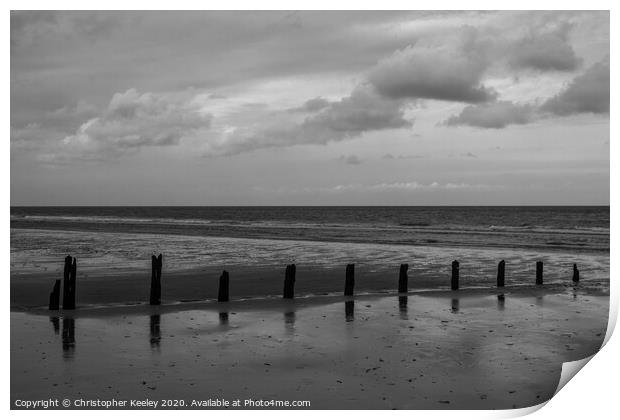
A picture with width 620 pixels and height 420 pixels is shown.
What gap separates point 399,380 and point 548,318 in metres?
6.81

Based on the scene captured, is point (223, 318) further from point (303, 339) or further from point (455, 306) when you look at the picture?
point (455, 306)

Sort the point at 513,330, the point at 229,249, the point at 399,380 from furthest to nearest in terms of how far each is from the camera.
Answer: the point at 229,249, the point at 513,330, the point at 399,380

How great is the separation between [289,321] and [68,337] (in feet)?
15.6

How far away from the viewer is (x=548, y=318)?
1450cm

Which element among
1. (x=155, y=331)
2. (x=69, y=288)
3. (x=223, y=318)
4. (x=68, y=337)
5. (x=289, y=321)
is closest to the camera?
(x=68, y=337)

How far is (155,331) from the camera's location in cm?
1255

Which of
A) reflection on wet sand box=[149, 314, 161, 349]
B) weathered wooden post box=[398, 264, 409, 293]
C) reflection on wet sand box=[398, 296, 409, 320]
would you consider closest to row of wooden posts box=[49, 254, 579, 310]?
weathered wooden post box=[398, 264, 409, 293]

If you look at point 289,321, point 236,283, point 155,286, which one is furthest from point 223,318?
point 236,283

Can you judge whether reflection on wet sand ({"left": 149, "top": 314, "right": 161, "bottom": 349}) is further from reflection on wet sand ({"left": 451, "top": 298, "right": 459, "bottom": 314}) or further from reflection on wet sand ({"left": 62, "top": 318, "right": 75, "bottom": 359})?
reflection on wet sand ({"left": 451, "top": 298, "right": 459, "bottom": 314})

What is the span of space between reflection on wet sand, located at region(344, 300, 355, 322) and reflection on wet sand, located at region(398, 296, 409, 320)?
1.21 metres

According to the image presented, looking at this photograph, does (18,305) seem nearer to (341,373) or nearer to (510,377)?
(341,373)

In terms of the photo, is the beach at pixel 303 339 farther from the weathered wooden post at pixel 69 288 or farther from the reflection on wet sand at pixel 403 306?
the weathered wooden post at pixel 69 288
